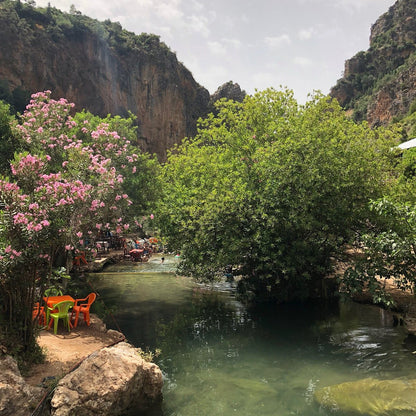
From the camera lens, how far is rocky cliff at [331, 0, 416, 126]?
214 feet

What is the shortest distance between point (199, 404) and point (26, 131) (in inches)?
555

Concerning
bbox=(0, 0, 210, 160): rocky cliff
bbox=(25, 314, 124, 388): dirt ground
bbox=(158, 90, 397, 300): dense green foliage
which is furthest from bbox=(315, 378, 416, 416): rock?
bbox=(0, 0, 210, 160): rocky cliff

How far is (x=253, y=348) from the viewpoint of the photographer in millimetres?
11438

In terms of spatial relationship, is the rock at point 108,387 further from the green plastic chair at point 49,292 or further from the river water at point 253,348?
the green plastic chair at point 49,292

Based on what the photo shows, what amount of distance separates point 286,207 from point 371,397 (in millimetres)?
6924

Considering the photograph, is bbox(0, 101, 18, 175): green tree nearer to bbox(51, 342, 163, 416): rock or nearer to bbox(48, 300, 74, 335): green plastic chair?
bbox(48, 300, 74, 335): green plastic chair

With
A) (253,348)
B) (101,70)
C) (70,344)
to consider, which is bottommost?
(253,348)

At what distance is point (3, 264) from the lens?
748cm

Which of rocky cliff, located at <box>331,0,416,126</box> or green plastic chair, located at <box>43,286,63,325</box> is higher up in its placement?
rocky cliff, located at <box>331,0,416,126</box>

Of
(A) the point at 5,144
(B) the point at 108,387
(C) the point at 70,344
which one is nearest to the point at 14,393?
(B) the point at 108,387

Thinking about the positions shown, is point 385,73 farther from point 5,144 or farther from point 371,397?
point 371,397

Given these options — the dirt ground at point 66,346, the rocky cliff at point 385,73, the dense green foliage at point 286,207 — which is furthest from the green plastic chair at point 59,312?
the rocky cliff at point 385,73

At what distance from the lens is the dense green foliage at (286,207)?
43.4 ft

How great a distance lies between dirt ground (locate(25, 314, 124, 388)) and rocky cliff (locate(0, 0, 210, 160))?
145 ft
